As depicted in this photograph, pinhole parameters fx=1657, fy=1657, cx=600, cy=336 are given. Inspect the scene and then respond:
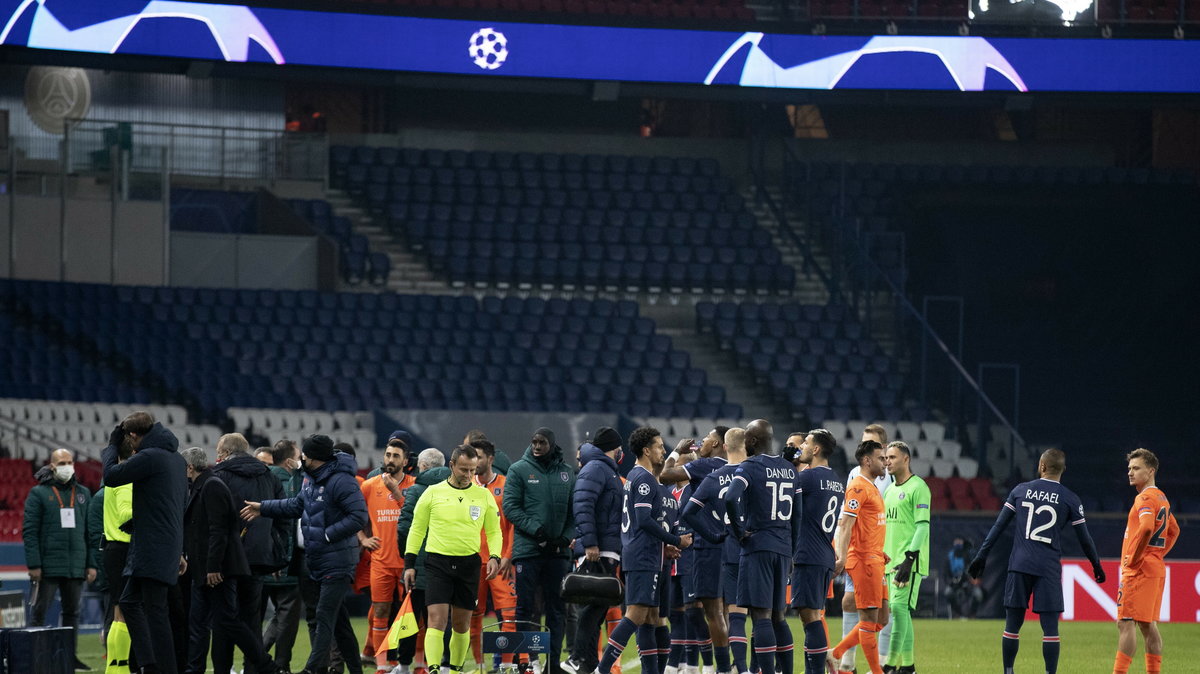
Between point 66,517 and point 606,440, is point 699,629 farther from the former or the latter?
point 66,517

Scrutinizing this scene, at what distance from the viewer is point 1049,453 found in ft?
42.4

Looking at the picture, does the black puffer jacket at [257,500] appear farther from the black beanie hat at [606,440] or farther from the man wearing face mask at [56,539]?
the man wearing face mask at [56,539]

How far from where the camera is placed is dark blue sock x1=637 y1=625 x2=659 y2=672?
42.2 ft

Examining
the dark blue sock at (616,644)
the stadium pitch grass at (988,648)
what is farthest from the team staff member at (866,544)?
the stadium pitch grass at (988,648)

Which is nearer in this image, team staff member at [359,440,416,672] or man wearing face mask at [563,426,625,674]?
man wearing face mask at [563,426,625,674]

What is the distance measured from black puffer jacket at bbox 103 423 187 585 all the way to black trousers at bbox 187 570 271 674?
0.43 metres

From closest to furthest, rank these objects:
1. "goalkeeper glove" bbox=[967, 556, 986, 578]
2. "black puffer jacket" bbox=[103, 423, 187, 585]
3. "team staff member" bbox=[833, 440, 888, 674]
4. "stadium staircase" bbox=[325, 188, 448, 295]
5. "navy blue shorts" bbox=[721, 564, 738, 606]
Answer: "black puffer jacket" bbox=[103, 423, 187, 585]
"navy blue shorts" bbox=[721, 564, 738, 606]
"goalkeeper glove" bbox=[967, 556, 986, 578]
"team staff member" bbox=[833, 440, 888, 674]
"stadium staircase" bbox=[325, 188, 448, 295]

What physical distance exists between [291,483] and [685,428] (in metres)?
13.9

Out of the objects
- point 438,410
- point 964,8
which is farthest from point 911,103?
point 438,410

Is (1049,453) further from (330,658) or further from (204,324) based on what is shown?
(204,324)

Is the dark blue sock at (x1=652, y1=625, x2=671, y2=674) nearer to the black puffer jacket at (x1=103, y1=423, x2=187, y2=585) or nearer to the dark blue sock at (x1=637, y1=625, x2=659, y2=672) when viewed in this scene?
the dark blue sock at (x1=637, y1=625, x2=659, y2=672)

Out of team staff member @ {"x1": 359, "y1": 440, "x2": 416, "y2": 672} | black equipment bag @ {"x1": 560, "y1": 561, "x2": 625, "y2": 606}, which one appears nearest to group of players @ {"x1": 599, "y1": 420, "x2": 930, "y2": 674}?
black equipment bag @ {"x1": 560, "y1": 561, "x2": 625, "y2": 606}

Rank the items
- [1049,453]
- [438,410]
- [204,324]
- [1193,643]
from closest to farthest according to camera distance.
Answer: [1049,453] → [1193,643] → [438,410] → [204,324]

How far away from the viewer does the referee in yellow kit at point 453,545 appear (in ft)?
41.2
